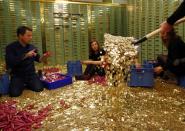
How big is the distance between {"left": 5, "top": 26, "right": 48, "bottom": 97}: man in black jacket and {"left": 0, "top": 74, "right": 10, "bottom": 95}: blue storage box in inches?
2.9

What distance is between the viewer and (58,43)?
6152mm

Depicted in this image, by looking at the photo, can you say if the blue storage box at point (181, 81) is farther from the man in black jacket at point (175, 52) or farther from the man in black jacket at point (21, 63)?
the man in black jacket at point (21, 63)

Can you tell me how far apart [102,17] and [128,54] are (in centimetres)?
342

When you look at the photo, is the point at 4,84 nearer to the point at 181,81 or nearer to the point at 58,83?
the point at 58,83

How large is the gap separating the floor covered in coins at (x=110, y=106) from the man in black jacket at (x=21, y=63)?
0.45 ft

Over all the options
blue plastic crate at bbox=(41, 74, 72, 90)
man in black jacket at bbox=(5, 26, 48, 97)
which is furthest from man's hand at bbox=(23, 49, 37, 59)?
blue plastic crate at bbox=(41, 74, 72, 90)

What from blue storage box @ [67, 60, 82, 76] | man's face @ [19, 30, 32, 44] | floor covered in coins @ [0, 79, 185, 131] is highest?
A: man's face @ [19, 30, 32, 44]

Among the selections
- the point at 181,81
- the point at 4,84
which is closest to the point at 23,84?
the point at 4,84

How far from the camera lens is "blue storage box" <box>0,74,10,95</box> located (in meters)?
3.93

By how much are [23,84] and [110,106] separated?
1.64m

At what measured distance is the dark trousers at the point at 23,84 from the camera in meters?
3.91

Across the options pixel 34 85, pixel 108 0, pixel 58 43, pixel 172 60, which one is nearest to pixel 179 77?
pixel 172 60

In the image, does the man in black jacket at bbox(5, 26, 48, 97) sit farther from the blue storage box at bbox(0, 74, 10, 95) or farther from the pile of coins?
the pile of coins

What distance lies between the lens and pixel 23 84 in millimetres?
4156
